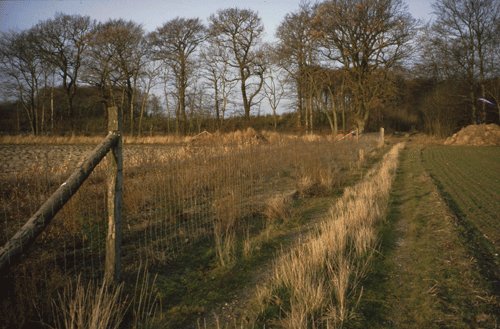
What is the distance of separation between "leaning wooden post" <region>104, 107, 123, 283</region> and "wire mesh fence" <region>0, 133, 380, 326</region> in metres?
0.32

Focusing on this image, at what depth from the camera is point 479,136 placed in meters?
23.6

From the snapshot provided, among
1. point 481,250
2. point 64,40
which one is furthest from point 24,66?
point 481,250

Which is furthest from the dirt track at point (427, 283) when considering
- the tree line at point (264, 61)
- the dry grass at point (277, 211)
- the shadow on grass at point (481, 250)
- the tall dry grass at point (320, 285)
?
the tree line at point (264, 61)

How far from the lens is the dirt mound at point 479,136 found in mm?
22891

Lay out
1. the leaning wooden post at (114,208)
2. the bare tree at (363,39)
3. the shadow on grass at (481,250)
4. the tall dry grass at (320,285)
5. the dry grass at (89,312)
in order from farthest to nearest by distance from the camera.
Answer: the bare tree at (363,39), the shadow on grass at (481,250), the leaning wooden post at (114,208), the tall dry grass at (320,285), the dry grass at (89,312)

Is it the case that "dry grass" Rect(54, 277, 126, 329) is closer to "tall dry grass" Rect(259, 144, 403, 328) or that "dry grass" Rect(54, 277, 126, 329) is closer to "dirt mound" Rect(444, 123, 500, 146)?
"tall dry grass" Rect(259, 144, 403, 328)

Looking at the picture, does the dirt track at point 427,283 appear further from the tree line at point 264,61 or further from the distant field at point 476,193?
the tree line at point 264,61

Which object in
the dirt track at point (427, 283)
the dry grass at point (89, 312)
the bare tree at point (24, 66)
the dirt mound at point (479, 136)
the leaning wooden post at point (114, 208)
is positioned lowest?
the dirt track at point (427, 283)

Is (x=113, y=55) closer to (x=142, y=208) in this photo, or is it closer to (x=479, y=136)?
(x=142, y=208)

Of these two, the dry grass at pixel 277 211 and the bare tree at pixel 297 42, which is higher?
the bare tree at pixel 297 42

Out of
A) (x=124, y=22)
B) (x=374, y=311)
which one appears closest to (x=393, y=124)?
(x=124, y=22)

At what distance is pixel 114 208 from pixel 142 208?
216cm

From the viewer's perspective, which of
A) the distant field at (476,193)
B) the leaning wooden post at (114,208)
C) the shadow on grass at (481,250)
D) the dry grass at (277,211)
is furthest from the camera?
the dry grass at (277,211)

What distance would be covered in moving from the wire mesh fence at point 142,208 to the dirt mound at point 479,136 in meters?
23.3
